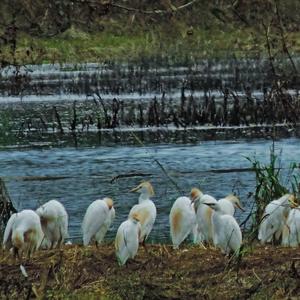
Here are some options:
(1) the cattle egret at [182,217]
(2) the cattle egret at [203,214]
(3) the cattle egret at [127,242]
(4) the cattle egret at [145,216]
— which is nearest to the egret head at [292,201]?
(2) the cattle egret at [203,214]

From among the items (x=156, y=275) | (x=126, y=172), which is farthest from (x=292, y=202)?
(x=126, y=172)

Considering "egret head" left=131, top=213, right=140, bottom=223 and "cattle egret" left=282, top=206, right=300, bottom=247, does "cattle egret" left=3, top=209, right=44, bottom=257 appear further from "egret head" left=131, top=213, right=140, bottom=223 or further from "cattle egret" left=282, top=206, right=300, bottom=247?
"cattle egret" left=282, top=206, right=300, bottom=247

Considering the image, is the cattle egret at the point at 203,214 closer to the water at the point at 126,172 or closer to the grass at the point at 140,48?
the water at the point at 126,172

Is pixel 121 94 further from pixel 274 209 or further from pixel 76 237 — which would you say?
pixel 274 209

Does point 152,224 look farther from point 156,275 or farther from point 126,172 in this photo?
point 126,172

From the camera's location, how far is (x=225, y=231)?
755 cm

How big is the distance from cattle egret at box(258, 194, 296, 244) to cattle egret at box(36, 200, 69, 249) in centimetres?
138

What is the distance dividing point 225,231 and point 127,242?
685 mm

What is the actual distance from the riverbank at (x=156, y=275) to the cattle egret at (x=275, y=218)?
58cm

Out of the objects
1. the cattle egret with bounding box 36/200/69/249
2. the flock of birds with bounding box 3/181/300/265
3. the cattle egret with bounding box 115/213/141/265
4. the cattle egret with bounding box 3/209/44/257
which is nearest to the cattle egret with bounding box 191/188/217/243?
the flock of birds with bounding box 3/181/300/265

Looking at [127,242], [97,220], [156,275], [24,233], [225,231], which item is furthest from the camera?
[97,220]

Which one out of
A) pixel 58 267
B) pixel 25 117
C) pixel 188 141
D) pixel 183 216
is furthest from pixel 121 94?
pixel 58 267

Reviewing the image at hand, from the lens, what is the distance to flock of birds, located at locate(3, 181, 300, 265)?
756cm

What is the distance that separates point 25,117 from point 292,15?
1137 centimetres
